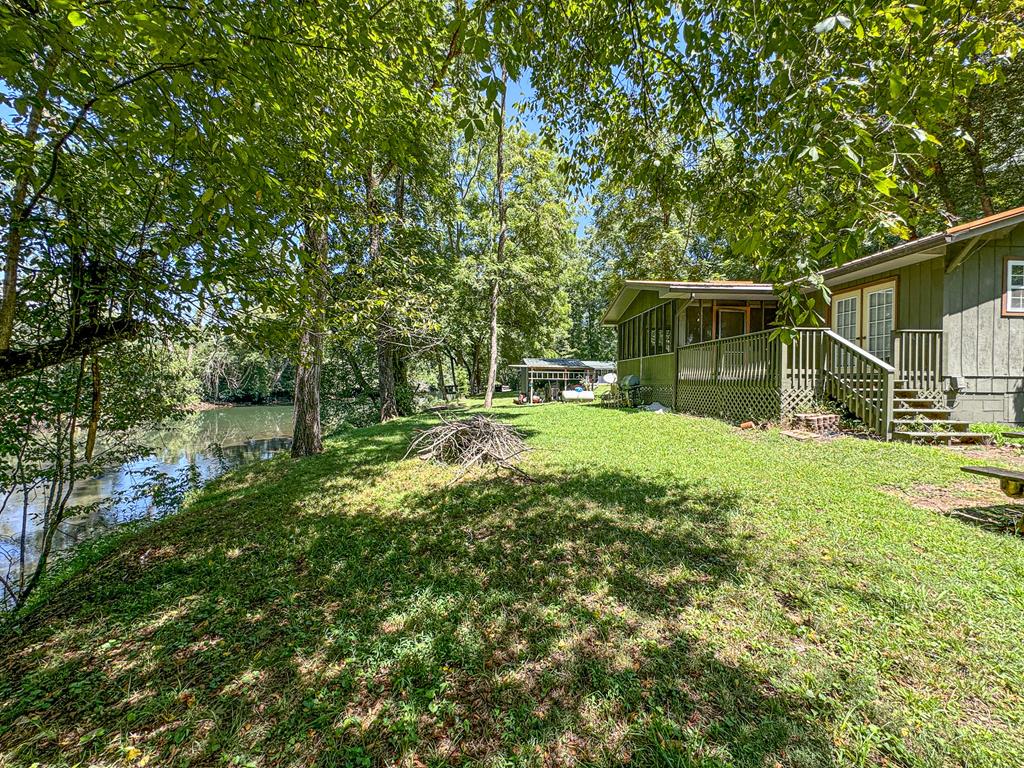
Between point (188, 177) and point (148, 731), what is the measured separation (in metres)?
2.99

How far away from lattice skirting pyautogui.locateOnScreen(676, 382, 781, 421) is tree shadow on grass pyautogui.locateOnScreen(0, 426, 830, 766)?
5.56m

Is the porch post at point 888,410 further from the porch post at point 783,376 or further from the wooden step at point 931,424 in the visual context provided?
the porch post at point 783,376

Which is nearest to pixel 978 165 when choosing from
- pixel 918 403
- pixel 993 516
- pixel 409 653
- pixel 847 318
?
pixel 847 318

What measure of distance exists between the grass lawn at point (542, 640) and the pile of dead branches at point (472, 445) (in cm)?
189

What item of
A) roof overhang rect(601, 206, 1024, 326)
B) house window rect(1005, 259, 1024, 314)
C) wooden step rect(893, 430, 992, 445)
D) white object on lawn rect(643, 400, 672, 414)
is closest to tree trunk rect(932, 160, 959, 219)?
roof overhang rect(601, 206, 1024, 326)

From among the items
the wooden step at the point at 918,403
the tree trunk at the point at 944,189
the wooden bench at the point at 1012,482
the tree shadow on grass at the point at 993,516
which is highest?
the tree trunk at the point at 944,189

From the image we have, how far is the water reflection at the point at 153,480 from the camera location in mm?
5637

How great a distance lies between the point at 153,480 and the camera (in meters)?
7.18

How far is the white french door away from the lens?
28.6 feet

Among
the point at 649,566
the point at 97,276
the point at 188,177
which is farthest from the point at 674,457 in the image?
the point at 97,276

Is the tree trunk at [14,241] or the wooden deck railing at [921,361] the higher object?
the tree trunk at [14,241]

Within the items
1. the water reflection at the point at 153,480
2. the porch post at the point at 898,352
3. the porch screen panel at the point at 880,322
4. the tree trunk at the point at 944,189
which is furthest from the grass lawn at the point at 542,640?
the tree trunk at the point at 944,189

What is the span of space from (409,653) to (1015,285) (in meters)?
12.1

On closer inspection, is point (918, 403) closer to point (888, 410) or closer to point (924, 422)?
point (924, 422)
